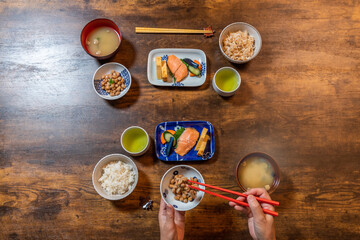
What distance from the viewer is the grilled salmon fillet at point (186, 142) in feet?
6.87

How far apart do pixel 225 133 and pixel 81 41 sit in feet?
5.19

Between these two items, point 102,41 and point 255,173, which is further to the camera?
point 102,41

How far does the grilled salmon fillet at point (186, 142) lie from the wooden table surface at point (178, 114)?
18cm

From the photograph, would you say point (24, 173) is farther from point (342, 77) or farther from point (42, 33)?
point (342, 77)

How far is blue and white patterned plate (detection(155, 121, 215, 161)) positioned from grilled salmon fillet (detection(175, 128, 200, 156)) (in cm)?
4

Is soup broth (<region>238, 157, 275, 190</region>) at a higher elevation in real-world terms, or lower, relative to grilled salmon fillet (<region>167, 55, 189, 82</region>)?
lower

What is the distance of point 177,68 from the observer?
219cm

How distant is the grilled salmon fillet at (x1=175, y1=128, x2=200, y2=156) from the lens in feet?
6.87

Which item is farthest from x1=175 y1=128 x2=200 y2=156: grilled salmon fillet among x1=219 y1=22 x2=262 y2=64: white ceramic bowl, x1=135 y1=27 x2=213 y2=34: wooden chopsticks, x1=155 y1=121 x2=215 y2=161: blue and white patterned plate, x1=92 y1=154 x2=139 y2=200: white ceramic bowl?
x1=135 y1=27 x2=213 y2=34: wooden chopsticks

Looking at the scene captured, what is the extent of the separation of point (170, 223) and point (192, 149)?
2.14 ft

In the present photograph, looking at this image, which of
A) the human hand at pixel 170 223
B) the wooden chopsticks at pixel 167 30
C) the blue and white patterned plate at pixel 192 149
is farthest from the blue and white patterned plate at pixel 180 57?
the human hand at pixel 170 223

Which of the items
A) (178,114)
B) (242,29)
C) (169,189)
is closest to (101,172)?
(169,189)

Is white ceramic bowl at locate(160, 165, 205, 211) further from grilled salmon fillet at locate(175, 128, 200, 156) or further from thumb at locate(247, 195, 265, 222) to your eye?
thumb at locate(247, 195, 265, 222)

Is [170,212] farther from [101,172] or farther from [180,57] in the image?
[180,57]
